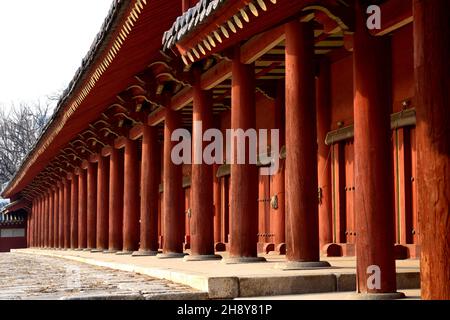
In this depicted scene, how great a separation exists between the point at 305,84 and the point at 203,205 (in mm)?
4101

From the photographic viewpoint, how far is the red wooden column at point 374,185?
708 cm

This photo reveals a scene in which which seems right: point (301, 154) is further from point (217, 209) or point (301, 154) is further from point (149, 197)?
point (217, 209)

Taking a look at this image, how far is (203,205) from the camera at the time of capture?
42.9 ft

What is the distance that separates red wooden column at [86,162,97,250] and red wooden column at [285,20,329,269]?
1533 centimetres

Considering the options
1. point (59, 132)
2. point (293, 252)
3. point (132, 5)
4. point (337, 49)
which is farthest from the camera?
point (59, 132)

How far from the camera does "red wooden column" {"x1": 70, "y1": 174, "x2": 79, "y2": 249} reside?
27683mm

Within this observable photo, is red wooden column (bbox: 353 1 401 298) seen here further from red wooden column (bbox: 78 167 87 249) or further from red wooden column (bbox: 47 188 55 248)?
red wooden column (bbox: 47 188 55 248)

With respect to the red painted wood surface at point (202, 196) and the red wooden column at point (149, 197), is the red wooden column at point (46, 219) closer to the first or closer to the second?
the red wooden column at point (149, 197)

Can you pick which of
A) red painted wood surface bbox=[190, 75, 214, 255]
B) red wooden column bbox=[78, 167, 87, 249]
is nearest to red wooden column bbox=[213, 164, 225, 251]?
red painted wood surface bbox=[190, 75, 214, 255]

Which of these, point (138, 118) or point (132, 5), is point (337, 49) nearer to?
point (132, 5)

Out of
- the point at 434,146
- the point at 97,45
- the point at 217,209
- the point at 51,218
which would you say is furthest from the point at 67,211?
the point at 434,146

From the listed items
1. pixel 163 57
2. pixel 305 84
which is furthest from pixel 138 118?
pixel 305 84

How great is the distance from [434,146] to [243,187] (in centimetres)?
592
